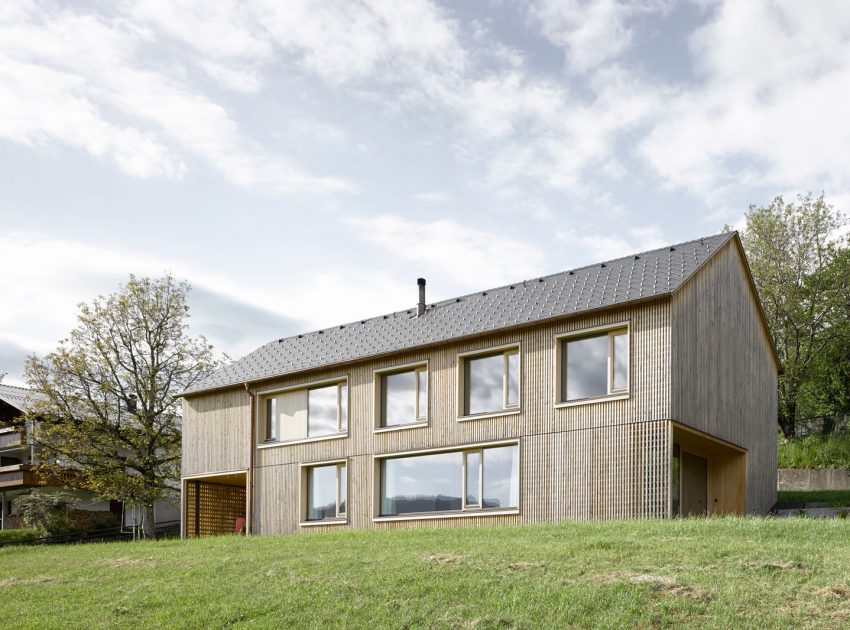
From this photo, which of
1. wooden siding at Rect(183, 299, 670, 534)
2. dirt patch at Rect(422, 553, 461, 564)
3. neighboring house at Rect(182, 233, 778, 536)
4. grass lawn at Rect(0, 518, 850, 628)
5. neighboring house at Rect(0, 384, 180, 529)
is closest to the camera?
grass lawn at Rect(0, 518, 850, 628)

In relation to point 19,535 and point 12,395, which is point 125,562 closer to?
point 19,535

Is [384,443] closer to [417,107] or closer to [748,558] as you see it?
[417,107]

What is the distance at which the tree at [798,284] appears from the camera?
33500 mm

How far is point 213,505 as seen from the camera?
95.0 ft

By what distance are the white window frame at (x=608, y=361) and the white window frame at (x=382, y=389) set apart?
3.53m

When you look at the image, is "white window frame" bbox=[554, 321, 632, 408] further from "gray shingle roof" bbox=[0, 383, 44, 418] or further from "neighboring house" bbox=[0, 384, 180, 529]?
"gray shingle roof" bbox=[0, 383, 44, 418]

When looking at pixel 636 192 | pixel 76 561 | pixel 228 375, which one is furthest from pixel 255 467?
pixel 636 192

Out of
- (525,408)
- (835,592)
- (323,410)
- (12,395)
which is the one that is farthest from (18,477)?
(835,592)

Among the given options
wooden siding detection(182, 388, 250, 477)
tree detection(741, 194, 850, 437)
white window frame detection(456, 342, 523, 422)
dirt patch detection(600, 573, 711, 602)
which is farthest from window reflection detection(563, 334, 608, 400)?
tree detection(741, 194, 850, 437)

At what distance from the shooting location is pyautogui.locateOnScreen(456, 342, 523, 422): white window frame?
68.7ft

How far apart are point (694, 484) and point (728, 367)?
2.94 metres

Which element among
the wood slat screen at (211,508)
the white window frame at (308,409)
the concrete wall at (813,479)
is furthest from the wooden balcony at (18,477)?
the concrete wall at (813,479)

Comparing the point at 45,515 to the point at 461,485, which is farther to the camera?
the point at 45,515

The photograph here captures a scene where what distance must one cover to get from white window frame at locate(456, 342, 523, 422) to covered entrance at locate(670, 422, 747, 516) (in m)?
3.79
